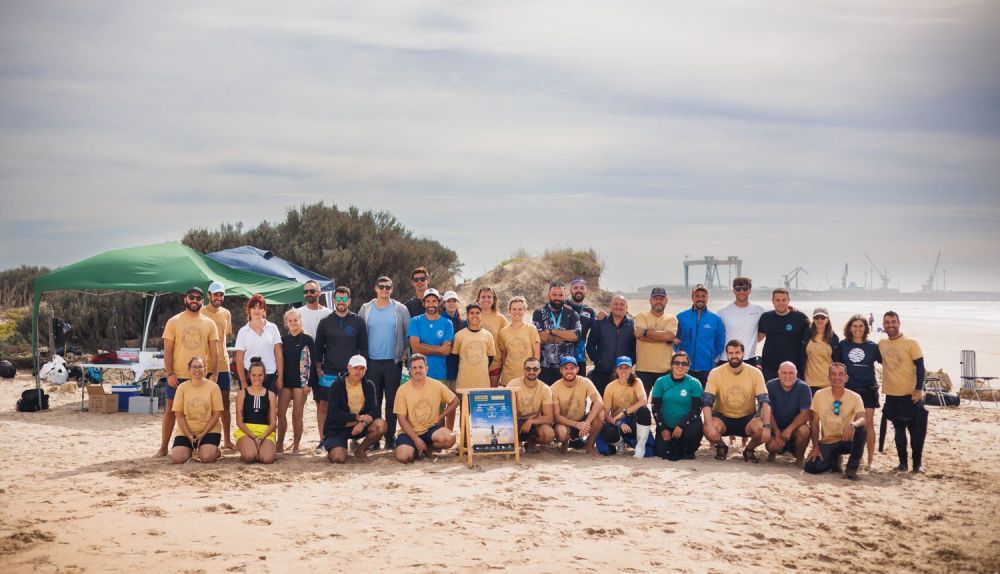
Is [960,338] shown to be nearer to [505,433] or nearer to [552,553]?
[505,433]

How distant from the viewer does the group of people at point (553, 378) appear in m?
8.14

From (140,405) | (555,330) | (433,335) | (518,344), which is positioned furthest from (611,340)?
(140,405)

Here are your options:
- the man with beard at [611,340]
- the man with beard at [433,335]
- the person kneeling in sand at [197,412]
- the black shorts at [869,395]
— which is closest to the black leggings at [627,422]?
the man with beard at [611,340]

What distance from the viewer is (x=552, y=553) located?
5.35m

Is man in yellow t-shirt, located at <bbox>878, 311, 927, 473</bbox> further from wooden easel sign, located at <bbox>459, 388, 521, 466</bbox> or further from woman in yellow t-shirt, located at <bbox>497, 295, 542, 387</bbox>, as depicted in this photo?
wooden easel sign, located at <bbox>459, 388, 521, 466</bbox>

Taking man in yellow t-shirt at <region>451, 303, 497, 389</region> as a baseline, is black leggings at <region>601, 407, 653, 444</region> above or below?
below

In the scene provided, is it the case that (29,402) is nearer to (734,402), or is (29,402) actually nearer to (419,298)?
(419,298)

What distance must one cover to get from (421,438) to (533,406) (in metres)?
1.25

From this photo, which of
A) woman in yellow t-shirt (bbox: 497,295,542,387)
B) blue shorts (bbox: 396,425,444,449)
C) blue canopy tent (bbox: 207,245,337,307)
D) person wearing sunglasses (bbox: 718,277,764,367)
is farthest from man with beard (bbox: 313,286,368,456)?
blue canopy tent (bbox: 207,245,337,307)

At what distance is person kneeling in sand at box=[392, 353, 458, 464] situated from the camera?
8.27 m

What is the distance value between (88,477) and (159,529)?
219 centimetres

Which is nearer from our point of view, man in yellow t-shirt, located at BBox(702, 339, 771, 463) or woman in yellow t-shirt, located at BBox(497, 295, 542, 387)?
man in yellow t-shirt, located at BBox(702, 339, 771, 463)

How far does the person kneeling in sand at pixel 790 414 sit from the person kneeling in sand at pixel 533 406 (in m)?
2.28

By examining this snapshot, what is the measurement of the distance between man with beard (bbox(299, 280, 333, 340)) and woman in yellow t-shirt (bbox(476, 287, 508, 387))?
1.73m
